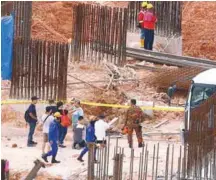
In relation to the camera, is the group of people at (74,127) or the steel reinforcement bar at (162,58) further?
the steel reinforcement bar at (162,58)

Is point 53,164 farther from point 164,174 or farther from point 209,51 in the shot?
point 209,51

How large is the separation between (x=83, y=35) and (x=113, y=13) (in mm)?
1058

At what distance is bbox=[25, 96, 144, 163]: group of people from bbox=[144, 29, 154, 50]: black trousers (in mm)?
5653

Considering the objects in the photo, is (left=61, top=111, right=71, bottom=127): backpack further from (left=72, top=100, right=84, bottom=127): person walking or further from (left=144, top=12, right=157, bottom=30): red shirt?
(left=144, top=12, right=157, bottom=30): red shirt

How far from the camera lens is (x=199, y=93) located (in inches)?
852

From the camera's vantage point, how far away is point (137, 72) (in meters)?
27.0

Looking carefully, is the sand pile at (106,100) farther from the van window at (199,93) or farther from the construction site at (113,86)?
the van window at (199,93)

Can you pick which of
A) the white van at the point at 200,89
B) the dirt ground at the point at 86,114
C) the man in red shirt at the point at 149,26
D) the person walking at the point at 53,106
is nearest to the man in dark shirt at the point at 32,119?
the dirt ground at the point at 86,114

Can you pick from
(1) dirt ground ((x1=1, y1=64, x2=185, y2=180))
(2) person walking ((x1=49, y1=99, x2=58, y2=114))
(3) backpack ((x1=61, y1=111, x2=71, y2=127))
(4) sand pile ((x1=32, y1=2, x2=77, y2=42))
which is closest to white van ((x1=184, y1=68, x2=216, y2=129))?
(1) dirt ground ((x1=1, y1=64, x2=185, y2=180))

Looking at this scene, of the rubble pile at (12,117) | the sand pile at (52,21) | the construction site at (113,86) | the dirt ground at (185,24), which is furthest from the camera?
the dirt ground at (185,24)

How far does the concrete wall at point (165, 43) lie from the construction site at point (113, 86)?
0.03m

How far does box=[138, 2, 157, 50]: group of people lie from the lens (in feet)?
90.7

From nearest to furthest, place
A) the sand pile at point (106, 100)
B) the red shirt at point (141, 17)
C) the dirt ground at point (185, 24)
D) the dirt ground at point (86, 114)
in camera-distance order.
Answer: the dirt ground at point (86, 114)
the sand pile at point (106, 100)
the red shirt at point (141, 17)
the dirt ground at point (185, 24)

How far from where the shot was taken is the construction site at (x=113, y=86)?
1862cm
